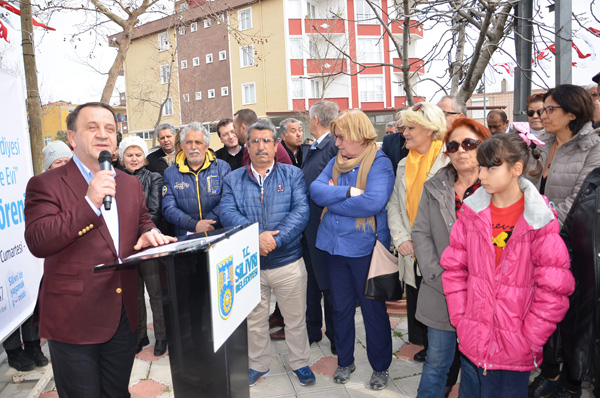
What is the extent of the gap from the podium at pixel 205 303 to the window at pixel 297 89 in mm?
27821

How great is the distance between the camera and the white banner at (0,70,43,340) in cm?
343

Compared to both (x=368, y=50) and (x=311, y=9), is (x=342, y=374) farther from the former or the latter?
(x=311, y=9)

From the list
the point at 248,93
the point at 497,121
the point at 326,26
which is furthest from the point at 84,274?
the point at 248,93

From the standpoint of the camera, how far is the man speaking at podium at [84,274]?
214cm

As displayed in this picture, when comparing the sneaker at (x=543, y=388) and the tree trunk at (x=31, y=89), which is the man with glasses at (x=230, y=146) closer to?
the tree trunk at (x=31, y=89)

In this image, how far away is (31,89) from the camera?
6008mm

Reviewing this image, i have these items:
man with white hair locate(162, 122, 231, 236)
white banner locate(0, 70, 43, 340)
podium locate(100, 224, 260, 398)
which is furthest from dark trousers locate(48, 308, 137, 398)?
man with white hair locate(162, 122, 231, 236)

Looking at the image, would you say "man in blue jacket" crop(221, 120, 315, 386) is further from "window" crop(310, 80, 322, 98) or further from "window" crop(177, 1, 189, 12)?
"window" crop(310, 80, 322, 98)

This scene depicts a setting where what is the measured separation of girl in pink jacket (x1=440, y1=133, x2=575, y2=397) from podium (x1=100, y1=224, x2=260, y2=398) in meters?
1.27

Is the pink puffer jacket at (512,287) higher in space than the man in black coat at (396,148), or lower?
lower

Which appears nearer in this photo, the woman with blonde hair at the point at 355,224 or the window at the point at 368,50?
the woman with blonde hair at the point at 355,224

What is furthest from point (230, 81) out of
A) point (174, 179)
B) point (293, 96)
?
point (174, 179)

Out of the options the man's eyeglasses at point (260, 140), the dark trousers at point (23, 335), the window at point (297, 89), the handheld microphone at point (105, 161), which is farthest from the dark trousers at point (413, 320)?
the window at point (297, 89)

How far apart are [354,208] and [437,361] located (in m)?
1.21
